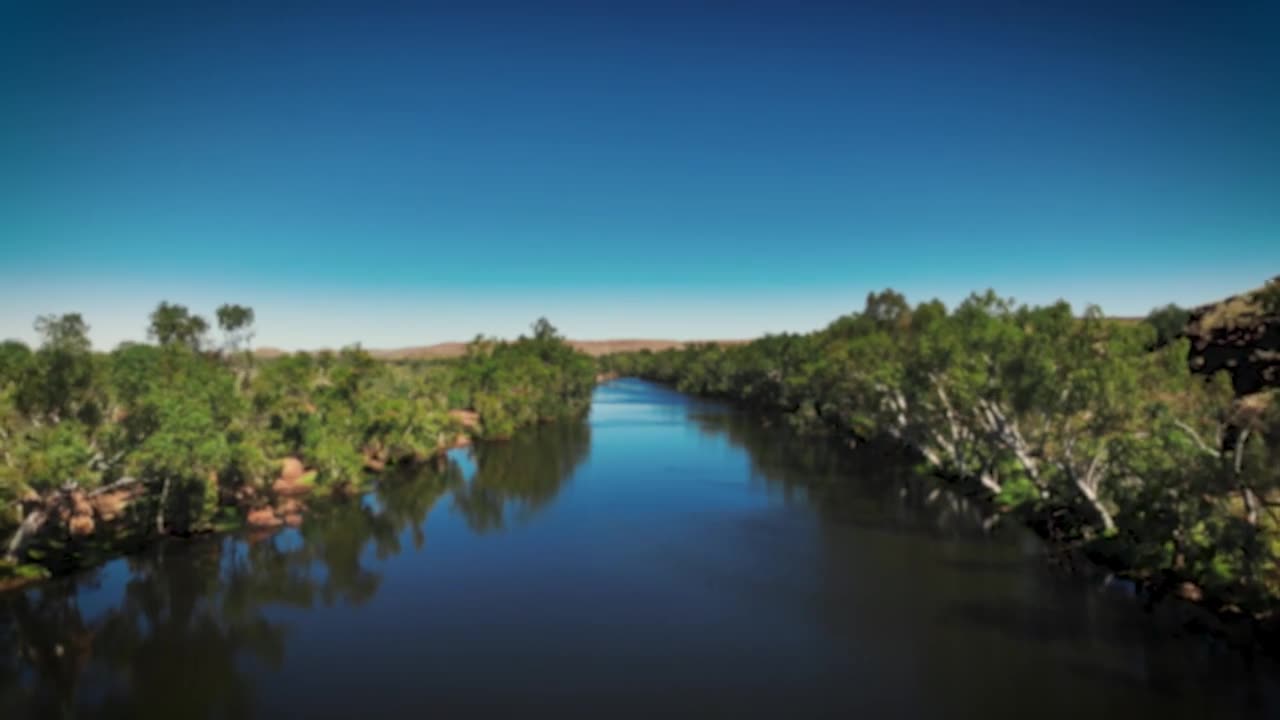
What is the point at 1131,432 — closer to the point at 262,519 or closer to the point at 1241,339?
the point at 1241,339

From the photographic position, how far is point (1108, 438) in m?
29.0

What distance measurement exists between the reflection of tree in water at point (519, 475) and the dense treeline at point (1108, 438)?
89.8 feet

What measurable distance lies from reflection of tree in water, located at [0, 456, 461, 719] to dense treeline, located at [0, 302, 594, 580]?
3059mm

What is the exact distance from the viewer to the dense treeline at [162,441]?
26.9 metres

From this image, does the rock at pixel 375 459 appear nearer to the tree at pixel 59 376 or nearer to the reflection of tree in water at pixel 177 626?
the reflection of tree in water at pixel 177 626

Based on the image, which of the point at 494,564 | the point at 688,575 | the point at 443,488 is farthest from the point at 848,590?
the point at 443,488

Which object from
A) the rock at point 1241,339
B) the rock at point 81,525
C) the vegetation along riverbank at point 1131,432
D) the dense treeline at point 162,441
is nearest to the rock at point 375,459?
the dense treeline at point 162,441

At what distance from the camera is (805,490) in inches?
1804

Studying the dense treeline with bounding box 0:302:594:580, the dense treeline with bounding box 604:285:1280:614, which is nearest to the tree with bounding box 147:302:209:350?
the dense treeline with bounding box 0:302:594:580

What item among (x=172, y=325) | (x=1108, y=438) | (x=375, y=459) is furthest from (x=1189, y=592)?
(x=172, y=325)

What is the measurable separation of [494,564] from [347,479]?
19.3 metres

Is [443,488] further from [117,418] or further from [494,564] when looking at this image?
[117,418]

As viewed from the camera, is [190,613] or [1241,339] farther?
[1241,339]

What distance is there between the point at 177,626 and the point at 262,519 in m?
14.9
